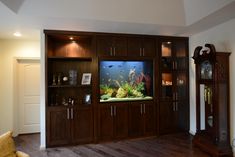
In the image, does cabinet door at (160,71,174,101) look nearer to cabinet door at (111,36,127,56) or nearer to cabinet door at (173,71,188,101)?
cabinet door at (173,71,188,101)

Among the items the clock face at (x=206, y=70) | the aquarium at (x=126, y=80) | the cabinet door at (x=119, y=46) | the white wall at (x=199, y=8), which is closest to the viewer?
the white wall at (x=199, y=8)

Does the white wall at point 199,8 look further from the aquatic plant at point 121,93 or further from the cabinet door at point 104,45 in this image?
the aquatic plant at point 121,93

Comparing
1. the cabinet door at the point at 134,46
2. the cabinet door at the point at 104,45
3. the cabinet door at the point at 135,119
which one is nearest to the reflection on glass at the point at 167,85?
the cabinet door at the point at 135,119

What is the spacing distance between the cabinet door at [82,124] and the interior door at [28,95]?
165cm

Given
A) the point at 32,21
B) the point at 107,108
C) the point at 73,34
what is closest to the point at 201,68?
the point at 107,108

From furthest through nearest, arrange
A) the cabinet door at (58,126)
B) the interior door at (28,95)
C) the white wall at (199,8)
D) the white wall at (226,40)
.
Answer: the interior door at (28,95) < the cabinet door at (58,126) < the white wall at (226,40) < the white wall at (199,8)

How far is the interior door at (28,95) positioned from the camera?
16.9ft

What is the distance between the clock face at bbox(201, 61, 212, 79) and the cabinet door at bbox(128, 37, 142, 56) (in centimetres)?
140

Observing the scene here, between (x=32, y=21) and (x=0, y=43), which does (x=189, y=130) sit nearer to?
(x=32, y=21)

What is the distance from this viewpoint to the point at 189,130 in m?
4.97

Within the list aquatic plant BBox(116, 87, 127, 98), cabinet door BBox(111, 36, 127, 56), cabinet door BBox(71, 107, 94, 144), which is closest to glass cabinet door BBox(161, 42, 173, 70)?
cabinet door BBox(111, 36, 127, 56)

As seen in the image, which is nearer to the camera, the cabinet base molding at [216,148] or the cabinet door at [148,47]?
the cabinet base molding at [216,148]

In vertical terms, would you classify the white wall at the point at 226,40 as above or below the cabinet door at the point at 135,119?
above

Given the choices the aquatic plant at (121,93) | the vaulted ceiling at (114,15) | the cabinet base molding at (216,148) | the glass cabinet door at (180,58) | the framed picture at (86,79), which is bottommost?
the cabinet base molding at (216,148)
